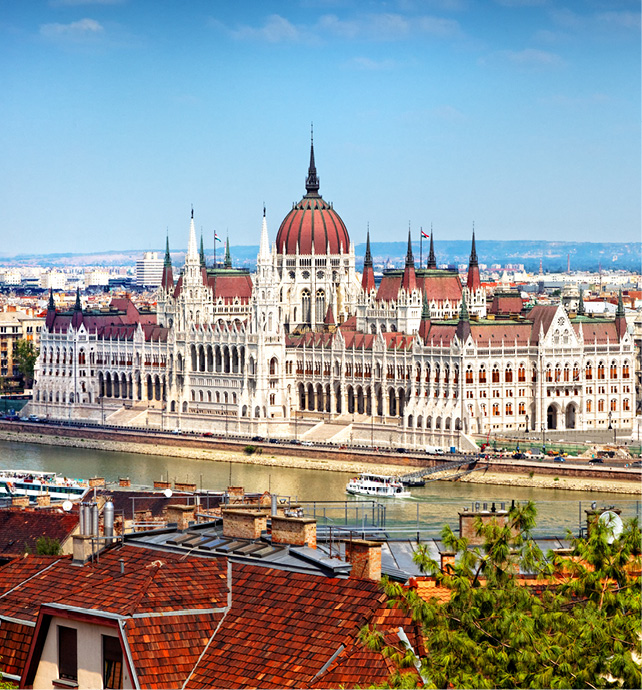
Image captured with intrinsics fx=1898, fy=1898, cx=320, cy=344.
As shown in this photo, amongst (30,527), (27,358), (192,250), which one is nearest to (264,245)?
(192,250)

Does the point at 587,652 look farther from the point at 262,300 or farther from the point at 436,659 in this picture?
the point at 262,300

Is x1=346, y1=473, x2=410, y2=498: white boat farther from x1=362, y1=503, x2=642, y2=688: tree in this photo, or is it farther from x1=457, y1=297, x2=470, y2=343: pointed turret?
x1=362, y1=503, x2=642, y2=688: tree

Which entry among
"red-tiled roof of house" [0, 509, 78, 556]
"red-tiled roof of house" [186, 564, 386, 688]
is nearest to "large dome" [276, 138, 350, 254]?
"red-tiled roof of house" [0, 509, 78, 556]

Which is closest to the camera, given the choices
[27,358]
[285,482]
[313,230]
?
[285,482]

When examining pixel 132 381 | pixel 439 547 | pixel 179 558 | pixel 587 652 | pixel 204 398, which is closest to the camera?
pixel 587 652

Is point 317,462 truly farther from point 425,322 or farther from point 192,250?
point 192,250

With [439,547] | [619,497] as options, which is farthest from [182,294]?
[439,547]
